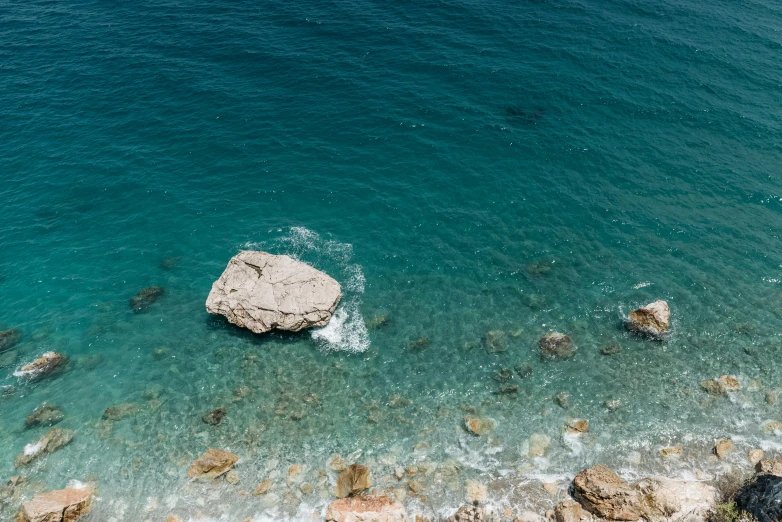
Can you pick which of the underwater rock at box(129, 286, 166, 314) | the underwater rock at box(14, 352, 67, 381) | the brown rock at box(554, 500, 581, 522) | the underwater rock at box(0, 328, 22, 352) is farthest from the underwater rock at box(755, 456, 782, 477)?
the underwater rock at box(0, 328, 22, 352)

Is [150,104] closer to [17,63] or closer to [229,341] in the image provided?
[17,63]

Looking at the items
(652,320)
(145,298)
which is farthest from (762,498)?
(145,298)

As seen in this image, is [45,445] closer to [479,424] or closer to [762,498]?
[479,424]

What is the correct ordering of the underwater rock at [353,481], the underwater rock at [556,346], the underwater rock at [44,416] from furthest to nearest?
the underwater rock at [556,346] < the underwater rock at [44,416] < the underwater rock at [353,481]

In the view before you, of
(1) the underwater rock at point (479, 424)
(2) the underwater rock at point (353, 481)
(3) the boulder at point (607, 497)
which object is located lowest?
(2) the underwater rock at point (353, 481)

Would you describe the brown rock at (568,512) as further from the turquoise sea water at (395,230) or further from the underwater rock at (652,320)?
the underwater rock at (652,320)

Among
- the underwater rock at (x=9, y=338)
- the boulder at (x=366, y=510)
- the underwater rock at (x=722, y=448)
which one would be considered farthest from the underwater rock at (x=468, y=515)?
the underwater rock at (x=9, y=338)

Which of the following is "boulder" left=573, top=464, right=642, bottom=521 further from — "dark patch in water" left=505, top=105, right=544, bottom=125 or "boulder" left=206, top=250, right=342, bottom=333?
"dark patch in water" left=505, top=105, right=544, bottom=125
